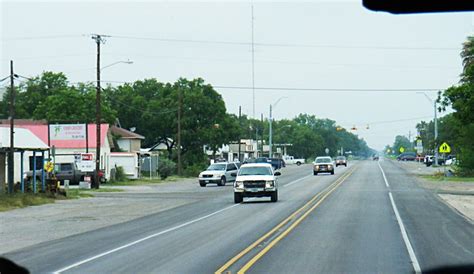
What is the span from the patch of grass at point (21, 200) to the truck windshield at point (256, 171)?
978 centimetres

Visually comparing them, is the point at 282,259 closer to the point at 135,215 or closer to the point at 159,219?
the point at 159,219

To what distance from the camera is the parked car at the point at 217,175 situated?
5597cm

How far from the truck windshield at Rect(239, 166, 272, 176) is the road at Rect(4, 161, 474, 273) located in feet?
15.1

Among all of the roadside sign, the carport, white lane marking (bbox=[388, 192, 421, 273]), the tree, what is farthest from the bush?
white lane marking (bbox=[388, 192, 421, 273])

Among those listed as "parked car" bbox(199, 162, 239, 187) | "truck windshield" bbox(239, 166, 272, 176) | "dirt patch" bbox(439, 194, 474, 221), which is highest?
"truck windshield" bbox(239, 166, 272, 176)

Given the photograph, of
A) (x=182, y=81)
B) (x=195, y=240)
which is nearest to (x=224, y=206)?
(x=195, y=240)

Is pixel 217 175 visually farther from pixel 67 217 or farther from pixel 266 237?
pixel 266 237

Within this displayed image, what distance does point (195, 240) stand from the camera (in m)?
18.8

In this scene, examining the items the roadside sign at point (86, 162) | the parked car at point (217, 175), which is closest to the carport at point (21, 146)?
the roadside sign at point (86, 162)

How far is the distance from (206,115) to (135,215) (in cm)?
5860

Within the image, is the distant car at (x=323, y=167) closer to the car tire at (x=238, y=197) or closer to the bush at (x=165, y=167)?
the bush at (x=165, y=167)

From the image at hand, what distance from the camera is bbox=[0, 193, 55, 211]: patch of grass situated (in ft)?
110

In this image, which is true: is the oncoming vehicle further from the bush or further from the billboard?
the bush

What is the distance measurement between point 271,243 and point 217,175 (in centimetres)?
3839
